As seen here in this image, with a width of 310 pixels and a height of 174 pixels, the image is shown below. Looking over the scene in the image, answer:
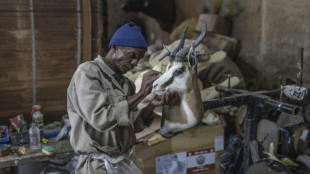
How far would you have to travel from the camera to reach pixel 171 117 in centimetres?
241

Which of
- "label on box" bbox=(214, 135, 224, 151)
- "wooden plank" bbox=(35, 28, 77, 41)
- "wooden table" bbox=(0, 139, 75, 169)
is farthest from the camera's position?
"label on box" bbox=(214, 135, 224, 151)

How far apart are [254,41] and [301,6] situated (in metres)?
1.18

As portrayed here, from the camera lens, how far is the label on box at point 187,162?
3641 mm

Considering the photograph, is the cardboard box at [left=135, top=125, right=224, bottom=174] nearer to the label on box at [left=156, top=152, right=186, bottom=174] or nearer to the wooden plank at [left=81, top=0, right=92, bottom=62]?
the label on box at [left=156, top=152, right=186, bottom=174]

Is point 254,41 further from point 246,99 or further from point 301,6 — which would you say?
point 246,99

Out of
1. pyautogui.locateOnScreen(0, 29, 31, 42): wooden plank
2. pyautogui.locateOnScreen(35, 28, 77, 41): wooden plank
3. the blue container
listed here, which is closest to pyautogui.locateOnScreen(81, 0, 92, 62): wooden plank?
pyautogui.locateOnScreen(35, 28, 77, 41): wooden plank

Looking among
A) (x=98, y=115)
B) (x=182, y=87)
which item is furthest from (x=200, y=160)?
(x=98, y=115)

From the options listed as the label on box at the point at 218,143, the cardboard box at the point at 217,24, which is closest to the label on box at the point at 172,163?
the label on box at the point at 218,143

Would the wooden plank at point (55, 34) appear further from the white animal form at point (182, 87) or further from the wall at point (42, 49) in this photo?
the white animal form at point (182, 87)

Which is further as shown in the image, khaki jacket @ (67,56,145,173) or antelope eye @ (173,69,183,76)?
antelope eye @ (173,69,183,76)

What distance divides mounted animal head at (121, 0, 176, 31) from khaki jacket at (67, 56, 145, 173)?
7.17 metres

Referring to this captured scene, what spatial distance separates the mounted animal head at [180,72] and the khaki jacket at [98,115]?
286 millimetres

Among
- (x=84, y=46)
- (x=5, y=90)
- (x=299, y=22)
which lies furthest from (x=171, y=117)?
(x=299, y=22)

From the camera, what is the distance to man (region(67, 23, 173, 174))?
2.00 m
